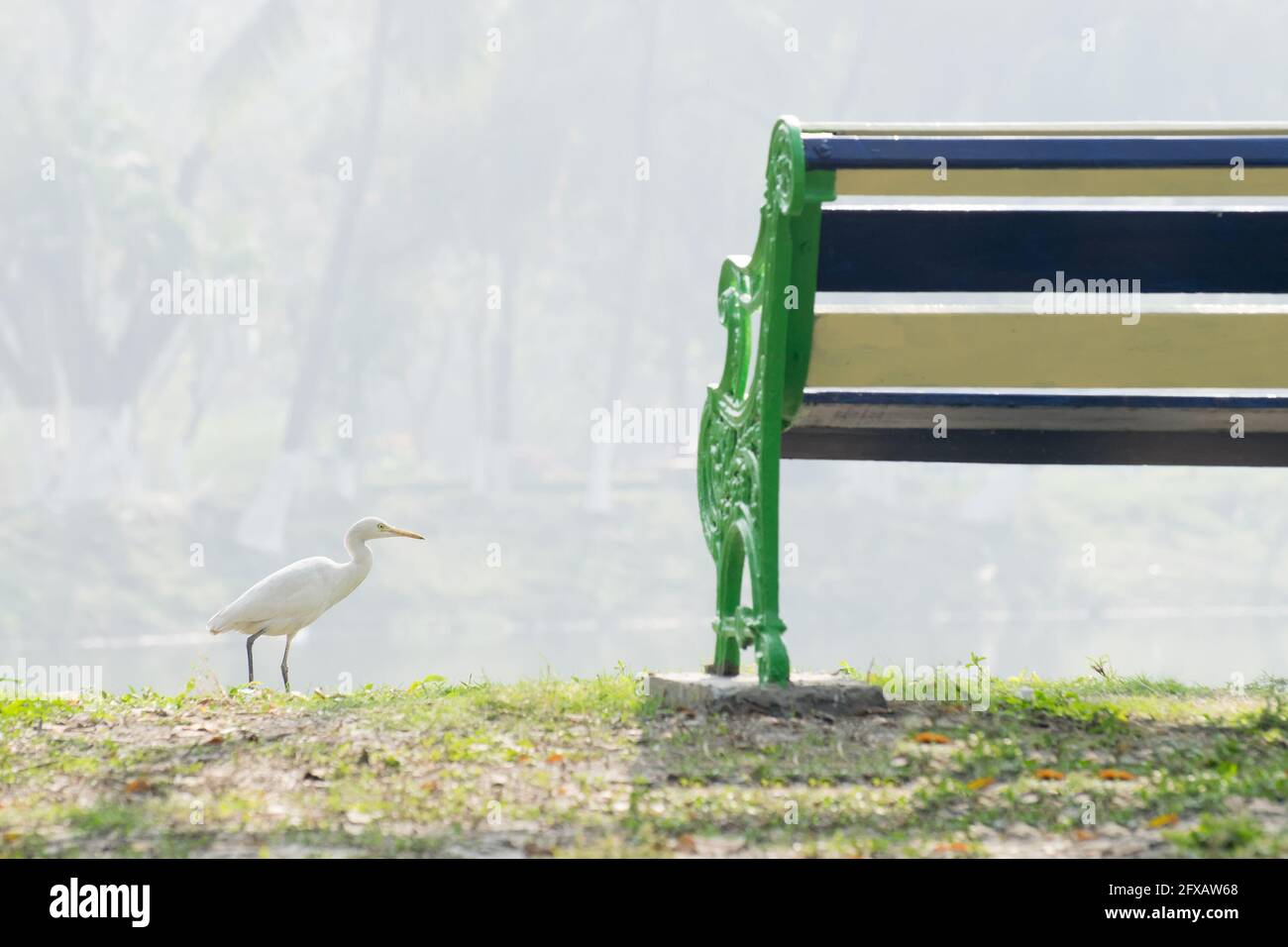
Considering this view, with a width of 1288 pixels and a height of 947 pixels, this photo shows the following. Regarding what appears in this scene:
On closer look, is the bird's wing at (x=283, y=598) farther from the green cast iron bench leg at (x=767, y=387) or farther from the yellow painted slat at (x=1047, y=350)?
the yellow painted slat at (x=1047, y=350)

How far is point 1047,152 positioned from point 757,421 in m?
1.07

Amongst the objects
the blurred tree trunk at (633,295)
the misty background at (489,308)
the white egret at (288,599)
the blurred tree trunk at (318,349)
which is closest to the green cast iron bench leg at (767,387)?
the white egret at (288,599)

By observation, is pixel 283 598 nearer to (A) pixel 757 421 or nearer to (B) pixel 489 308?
(A) pixel 757 421

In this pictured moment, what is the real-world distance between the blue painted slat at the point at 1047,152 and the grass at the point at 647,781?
1410 millimetres

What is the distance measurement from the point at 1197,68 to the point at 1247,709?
3988cm

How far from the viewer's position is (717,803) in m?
3.51

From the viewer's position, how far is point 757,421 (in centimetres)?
470

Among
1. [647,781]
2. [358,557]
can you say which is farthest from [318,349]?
[647,781]

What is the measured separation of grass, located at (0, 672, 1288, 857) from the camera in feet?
10.6

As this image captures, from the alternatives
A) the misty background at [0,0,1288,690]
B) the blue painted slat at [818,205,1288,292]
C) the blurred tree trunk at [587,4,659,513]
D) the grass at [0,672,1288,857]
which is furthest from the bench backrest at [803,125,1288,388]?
the blurred tree trunk at [587,4,659,513]

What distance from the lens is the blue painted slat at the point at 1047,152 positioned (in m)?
4.15

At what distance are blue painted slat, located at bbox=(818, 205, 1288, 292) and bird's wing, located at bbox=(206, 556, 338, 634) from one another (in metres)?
3.90
